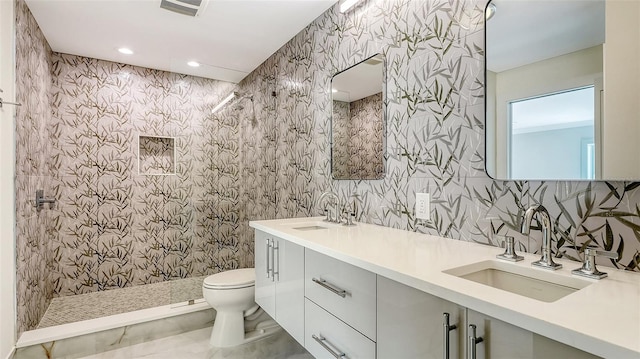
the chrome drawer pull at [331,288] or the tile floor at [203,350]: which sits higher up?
→ the chrome drawer pull at [331,288]

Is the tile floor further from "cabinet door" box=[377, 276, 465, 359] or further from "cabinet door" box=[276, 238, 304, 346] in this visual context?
"cabinet door" box=[377, 276, 465, 359]

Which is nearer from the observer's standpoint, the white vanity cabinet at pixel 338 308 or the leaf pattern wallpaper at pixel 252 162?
the white vanity cabinet at pixel 338 308

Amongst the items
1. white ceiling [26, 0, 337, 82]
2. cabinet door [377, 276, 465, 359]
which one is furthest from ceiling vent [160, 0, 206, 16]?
cabinet door [377, 276, 465, 359]

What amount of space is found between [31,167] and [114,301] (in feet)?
4.48

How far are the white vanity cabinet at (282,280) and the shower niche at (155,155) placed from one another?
2081 mm

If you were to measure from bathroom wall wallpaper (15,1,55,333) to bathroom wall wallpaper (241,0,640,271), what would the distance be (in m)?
2.02

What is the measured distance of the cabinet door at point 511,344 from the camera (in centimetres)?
60

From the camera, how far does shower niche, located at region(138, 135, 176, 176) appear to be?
3445mm

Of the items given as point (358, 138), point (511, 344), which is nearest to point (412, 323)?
point (511, 344)

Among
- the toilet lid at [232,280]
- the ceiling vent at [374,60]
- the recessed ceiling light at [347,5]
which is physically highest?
the recessed ceiling light at [347,5]

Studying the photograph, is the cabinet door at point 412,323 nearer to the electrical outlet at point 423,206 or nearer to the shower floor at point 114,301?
the electrical outlet at point 423,206

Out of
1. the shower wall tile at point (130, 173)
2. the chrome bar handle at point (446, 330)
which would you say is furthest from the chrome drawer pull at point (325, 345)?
the shower wall tile at point (130, 173)

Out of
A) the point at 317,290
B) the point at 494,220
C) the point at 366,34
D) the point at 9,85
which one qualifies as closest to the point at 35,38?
the point at 9,85

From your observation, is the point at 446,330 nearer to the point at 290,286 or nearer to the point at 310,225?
the point at 290,286
